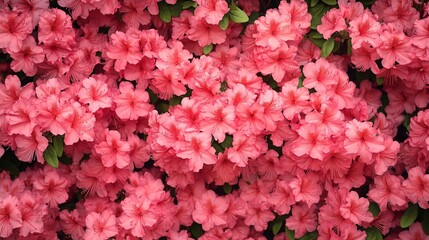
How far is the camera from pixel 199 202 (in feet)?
9.11

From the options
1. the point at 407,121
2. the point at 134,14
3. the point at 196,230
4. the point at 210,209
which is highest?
the point at 134,14

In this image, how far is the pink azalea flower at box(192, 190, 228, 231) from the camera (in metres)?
2.75

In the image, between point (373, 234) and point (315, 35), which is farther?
point (315, 35)

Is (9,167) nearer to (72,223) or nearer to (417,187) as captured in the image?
(72,223)

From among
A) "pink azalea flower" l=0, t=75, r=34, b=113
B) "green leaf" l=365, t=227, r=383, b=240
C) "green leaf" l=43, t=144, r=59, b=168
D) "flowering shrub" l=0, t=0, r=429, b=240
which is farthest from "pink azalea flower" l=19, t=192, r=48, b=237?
"green leaf" l=365, t=227, r=383, b=240

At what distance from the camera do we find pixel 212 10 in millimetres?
2818

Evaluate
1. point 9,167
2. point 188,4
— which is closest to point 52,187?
point 9,167

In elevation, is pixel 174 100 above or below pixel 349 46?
below

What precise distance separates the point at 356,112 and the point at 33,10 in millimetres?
1476

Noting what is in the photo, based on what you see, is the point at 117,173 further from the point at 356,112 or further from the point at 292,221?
the point at 356,112

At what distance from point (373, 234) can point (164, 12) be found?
1.36 m

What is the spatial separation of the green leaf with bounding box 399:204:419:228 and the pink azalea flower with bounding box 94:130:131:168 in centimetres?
119

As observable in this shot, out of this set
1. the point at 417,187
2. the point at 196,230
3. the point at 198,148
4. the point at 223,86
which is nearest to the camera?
the point at 198,148

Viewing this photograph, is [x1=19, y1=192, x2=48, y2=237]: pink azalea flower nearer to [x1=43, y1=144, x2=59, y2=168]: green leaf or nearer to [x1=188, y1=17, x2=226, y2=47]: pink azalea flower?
[x1=43, y1=144, x2=59, y2=168]: green leaf
